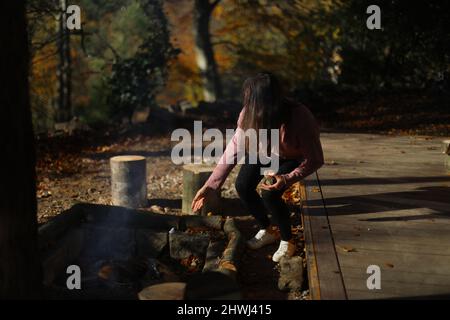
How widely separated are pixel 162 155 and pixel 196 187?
396 cm

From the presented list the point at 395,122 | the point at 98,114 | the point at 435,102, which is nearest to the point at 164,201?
the point at 395,122

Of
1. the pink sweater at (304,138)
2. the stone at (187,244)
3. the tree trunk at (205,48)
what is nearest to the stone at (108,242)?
the stone at (187,244)

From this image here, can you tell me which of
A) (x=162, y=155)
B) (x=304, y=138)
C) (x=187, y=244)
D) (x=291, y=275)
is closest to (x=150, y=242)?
(x=187, y=244)

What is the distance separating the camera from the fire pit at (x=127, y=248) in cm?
567

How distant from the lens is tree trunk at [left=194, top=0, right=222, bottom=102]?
2273 centimetres

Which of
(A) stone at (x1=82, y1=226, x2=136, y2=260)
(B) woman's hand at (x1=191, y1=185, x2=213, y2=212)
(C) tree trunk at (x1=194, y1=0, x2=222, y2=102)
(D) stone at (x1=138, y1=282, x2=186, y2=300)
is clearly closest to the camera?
(D) stone at (x1=138, y1=282, x2=186, y2=300)

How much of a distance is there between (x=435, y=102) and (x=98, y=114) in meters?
13.6

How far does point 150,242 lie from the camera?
6602 mm

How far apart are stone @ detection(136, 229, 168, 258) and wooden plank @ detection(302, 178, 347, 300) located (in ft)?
5.43

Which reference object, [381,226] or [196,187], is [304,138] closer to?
[381,226]

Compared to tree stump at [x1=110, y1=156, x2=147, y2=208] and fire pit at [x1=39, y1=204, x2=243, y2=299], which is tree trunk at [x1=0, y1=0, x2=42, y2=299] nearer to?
fire pit at [x1=39, y1=204, x2=243, y2=299]

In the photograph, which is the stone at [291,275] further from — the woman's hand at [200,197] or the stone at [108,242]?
the stone at [108,242]

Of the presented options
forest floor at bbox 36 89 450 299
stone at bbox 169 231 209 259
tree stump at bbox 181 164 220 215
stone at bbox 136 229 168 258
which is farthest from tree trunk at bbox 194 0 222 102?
stone at bbox 169 231 209 259
